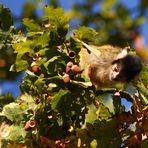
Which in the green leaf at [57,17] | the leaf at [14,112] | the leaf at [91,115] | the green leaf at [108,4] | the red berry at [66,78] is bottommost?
the leaf at [91,115]

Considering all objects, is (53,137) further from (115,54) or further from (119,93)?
(115,54)

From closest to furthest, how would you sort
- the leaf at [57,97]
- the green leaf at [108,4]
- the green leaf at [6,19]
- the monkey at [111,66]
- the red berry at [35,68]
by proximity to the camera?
the leaf at [57,97] → the red berry at [35,68] → the green leaf at [6,19] → the monkey at [111,66] → the green leaf at [108,4]

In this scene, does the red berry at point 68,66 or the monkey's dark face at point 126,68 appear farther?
the monkey's dark face at point 126,68

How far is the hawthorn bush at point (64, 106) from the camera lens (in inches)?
79.3

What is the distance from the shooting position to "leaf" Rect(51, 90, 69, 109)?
1.99 meters

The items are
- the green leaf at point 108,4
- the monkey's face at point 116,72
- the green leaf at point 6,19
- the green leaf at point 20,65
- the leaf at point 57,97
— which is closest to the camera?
the leaf at point 57,97

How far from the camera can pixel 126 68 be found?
9.83ft

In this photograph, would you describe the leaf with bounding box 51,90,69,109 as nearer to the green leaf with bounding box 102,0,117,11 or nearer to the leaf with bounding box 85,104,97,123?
the leaf with bounding box 85,104,97,123

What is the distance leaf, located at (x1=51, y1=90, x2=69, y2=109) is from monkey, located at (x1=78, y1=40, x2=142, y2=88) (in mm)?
392

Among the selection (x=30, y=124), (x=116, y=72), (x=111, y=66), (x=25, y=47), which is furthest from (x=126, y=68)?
(x=30, y=124)

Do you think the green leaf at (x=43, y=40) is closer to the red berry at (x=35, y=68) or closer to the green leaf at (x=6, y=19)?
the red berry at (x=35, y=68)

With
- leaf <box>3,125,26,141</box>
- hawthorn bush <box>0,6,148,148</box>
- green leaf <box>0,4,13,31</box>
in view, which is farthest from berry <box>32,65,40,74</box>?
green leaf <box>0,4,13,31</box>

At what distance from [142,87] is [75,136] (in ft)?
1.26

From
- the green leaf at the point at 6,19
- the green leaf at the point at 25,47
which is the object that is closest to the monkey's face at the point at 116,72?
the green leaf at the point at 6,19
